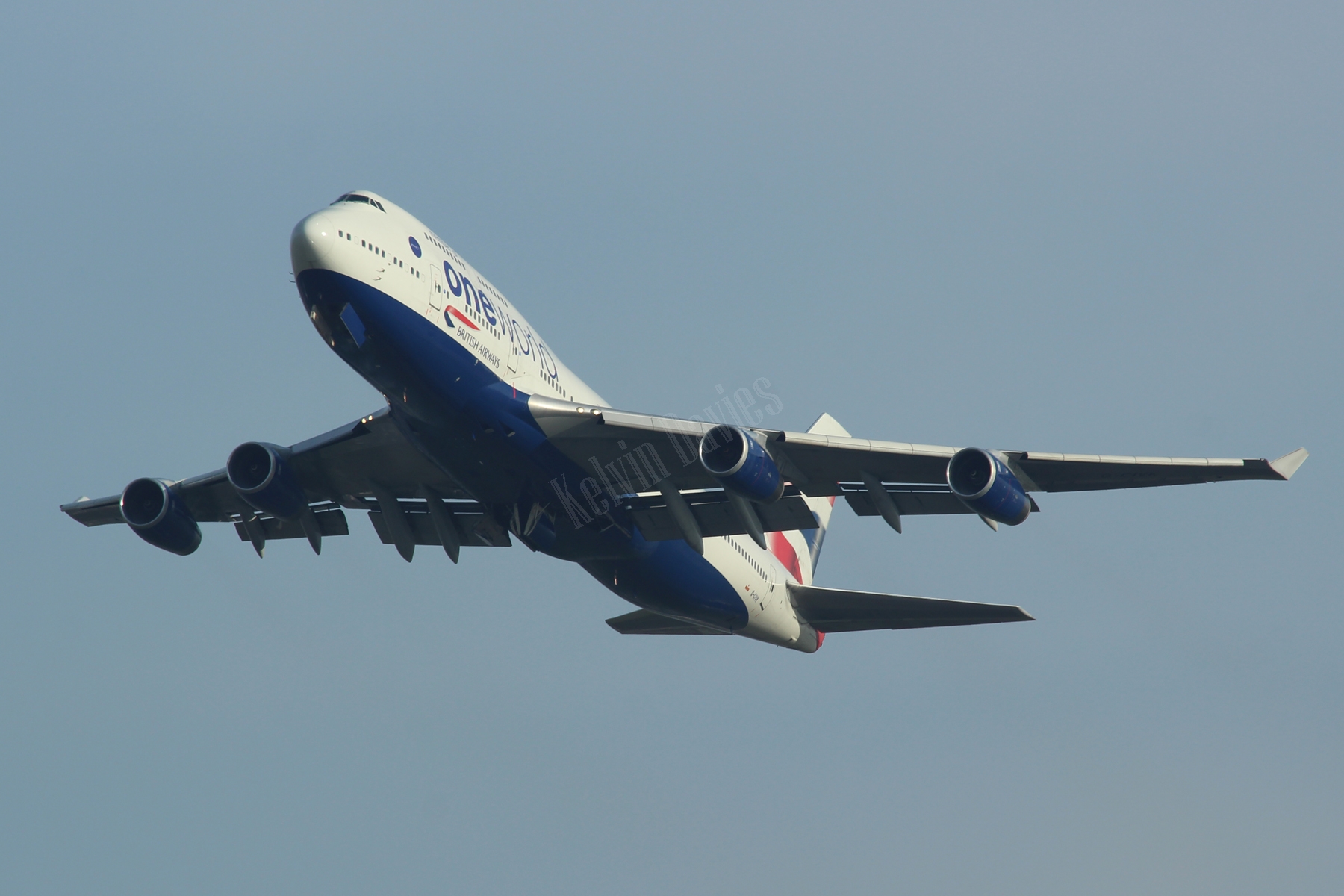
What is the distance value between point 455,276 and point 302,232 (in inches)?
150

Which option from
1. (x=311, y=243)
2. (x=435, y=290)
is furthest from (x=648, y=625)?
(x=311, y=243)

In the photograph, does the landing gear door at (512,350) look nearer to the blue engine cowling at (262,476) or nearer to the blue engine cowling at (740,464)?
the blue engine cowling at (740,464)

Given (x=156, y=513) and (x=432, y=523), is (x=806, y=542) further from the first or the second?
(x=156, y=513)

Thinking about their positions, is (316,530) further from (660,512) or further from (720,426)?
(720,426)

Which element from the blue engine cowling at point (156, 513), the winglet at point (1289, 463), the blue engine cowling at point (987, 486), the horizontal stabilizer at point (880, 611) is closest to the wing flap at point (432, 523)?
the blue engine cowling at point (156, 513)

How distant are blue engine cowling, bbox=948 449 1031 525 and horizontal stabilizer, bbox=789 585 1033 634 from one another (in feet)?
26.9

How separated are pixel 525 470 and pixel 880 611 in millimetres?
14214

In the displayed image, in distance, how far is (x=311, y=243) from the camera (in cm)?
2697

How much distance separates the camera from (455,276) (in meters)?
29.7

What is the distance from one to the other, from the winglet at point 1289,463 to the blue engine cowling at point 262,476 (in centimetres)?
2288

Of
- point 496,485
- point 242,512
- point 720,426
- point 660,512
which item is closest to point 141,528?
point 242,512

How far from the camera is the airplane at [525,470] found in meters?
28.1

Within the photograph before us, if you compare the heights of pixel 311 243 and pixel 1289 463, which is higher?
pixel 311 243

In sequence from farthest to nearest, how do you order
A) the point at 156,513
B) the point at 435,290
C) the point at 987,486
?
the point at 156,513, the point at 435,290, the point at 987,486
